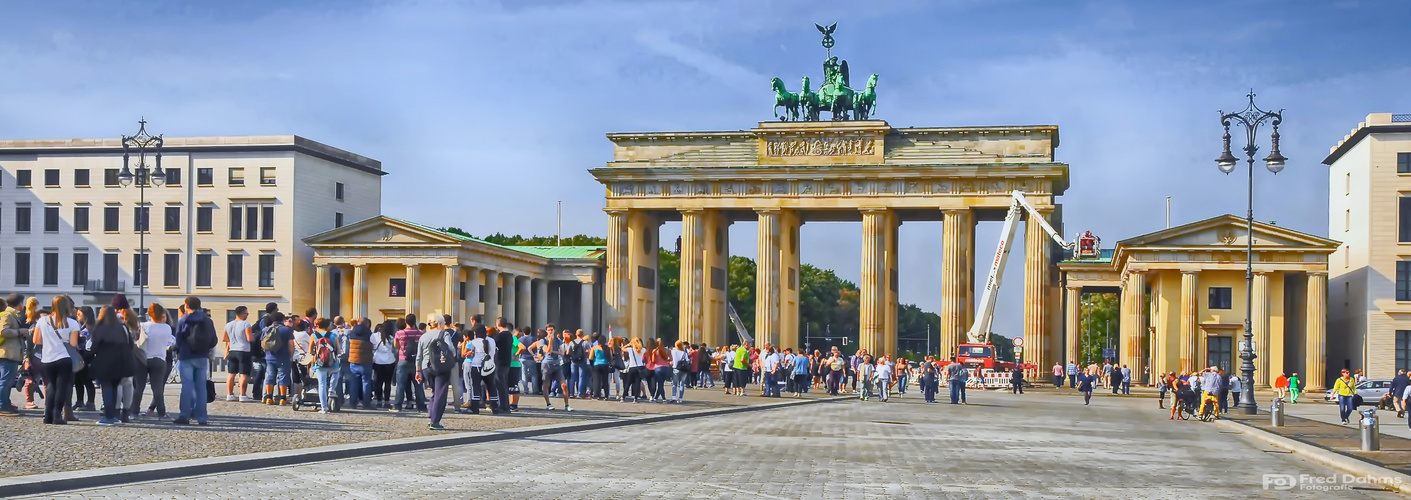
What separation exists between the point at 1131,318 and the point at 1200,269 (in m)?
4.03

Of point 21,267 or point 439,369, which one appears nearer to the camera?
point 439,369

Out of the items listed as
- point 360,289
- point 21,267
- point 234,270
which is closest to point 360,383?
point 360,289

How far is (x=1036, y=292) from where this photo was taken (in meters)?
83.0

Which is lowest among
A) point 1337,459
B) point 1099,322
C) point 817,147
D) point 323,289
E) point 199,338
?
point 1099,322

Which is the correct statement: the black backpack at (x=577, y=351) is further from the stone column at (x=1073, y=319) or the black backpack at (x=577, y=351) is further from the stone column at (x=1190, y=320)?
the stone column at (x=1073, y=319)

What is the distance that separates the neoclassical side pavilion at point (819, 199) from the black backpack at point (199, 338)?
62304mm

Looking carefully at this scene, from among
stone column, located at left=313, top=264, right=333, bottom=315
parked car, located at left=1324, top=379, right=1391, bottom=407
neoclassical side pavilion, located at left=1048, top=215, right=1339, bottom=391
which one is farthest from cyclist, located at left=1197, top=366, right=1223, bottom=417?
stone column, located at left=313, top=264, right=333, bottom=315

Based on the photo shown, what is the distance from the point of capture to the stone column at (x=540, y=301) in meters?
98.1

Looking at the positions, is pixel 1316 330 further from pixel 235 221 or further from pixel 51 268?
pixel 51 268

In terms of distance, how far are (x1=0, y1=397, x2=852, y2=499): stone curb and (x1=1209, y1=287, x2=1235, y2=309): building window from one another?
54.7 meters

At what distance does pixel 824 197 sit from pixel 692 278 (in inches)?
335

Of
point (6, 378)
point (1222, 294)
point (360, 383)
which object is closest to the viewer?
point (6, 378)

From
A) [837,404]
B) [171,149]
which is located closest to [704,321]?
[171,149]

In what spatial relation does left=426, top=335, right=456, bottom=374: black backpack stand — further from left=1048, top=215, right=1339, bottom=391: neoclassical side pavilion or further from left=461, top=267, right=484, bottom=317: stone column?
left=461, top=267, right=484, bottom=317: stone column
